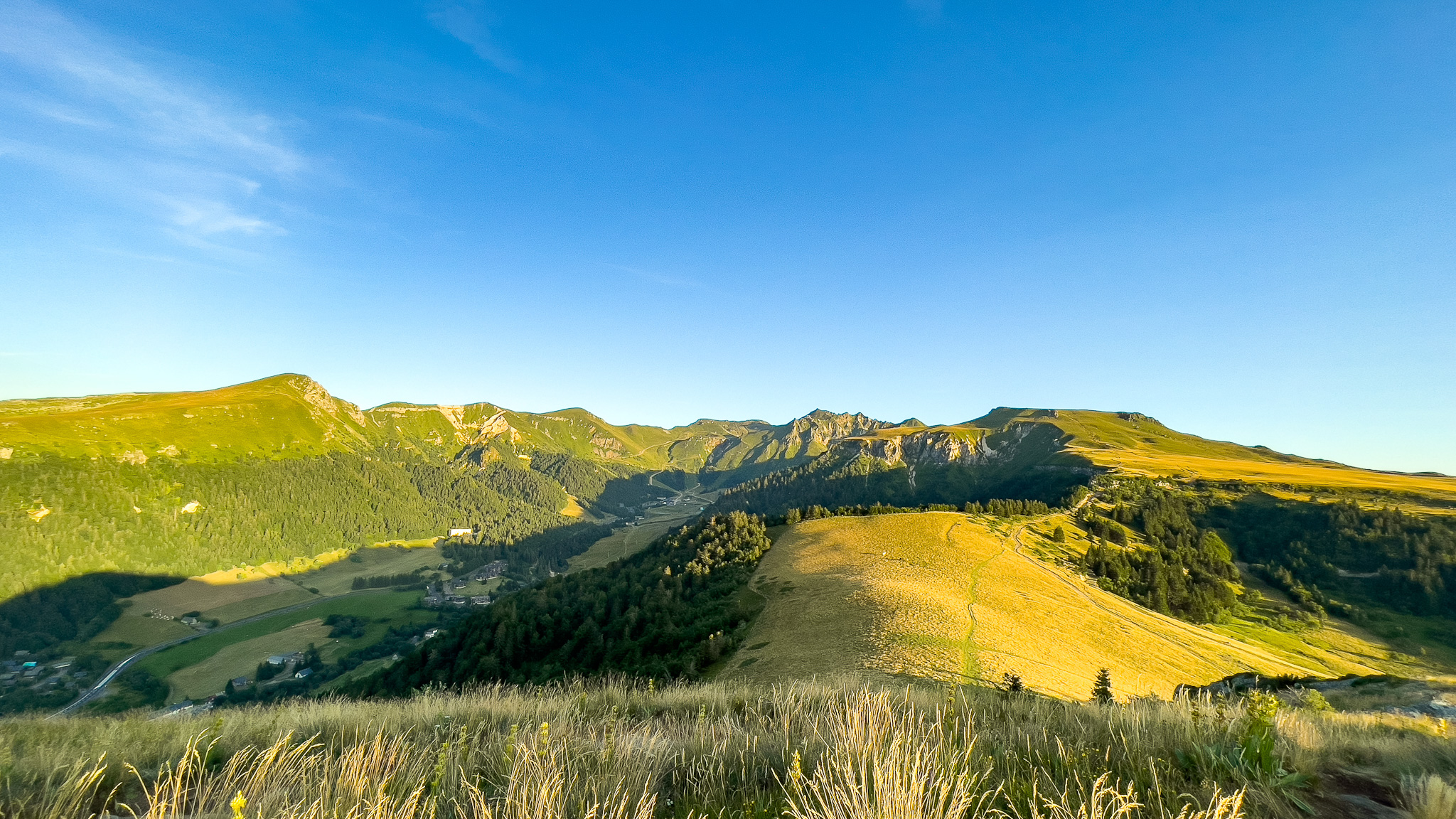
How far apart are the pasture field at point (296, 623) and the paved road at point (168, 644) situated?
261cm

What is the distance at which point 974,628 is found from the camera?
124 ft

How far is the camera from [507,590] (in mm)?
175250

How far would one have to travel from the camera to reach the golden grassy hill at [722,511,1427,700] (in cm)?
3238

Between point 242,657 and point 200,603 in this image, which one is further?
point 200,603

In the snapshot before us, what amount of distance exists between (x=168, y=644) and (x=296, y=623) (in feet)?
99.1

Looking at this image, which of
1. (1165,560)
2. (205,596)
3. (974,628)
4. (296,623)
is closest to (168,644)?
(296,623)

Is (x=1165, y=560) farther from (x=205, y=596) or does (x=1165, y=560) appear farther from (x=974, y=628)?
(x=205, y=596)

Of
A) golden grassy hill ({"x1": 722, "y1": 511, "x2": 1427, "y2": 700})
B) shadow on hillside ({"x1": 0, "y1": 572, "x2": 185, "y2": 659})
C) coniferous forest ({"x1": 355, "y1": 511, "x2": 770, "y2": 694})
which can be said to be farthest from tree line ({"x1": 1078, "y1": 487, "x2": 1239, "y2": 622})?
shadow on hillside ({"x1": 0, "y1": 572, "x2": 185, "y2": 659})

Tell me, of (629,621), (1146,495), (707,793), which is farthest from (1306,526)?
(707,793)

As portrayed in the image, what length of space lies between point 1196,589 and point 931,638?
68.3m

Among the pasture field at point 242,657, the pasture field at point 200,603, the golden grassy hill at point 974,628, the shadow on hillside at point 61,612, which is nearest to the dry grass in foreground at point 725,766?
the golden grassy hill at point 974,628

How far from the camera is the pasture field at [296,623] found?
412ft

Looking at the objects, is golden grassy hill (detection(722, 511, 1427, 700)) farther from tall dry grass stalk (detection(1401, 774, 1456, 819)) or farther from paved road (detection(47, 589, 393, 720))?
paved road (detection(47, 589, 393, 720))

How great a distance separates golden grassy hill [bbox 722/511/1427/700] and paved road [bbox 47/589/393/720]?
133283 millimetres
